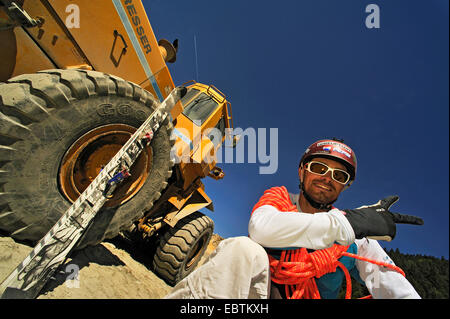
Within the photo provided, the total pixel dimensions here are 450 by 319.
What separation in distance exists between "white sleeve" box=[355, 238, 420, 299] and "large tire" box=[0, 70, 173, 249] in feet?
8.80

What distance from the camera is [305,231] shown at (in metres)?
1.36

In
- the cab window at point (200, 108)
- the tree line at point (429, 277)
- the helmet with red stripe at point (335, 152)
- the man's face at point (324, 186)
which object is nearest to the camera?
the man's face at point (324, 186)

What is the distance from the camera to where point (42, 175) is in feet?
Answer: 5.57

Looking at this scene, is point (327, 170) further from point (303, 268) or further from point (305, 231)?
point (303, 268)

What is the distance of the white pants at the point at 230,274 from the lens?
1250mm

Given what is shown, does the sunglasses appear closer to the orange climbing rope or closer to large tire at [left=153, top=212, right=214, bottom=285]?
the orange climbing rope

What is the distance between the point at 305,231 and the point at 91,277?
2.53m

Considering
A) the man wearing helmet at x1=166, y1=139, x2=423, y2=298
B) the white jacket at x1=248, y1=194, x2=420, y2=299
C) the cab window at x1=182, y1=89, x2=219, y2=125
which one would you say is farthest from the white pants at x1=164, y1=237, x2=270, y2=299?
the cab window at x1=182, y1=89, x2=219, y2=125

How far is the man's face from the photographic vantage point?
190 cm

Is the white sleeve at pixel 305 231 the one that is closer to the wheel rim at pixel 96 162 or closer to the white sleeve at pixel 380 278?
the white sleeve at pixel 380 278

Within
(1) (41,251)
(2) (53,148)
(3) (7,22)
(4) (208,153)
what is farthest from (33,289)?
(4) (208,153)

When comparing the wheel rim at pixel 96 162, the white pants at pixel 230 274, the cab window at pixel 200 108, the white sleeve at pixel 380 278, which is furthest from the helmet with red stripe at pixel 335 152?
the cab window at pixel 200 108

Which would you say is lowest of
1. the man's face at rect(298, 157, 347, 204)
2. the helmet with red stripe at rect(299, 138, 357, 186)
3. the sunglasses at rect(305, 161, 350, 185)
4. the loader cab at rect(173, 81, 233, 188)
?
the man's face at rect(298, 157, 347, 204)

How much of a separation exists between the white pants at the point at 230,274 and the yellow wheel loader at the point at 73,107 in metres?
1.38
